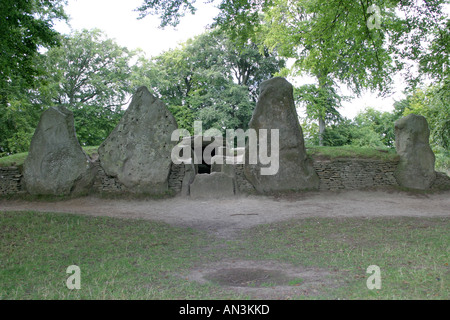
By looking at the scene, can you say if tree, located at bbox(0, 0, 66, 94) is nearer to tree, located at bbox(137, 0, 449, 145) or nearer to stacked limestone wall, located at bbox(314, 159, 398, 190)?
tree, located at bbox(137, 0, 449, 145)

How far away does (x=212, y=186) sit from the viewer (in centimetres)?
1478

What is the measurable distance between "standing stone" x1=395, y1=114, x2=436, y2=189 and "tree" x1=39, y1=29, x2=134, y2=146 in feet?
67.2

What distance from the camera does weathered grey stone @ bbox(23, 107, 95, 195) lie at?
14.3 metres

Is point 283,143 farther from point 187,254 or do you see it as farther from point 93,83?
point 93,83

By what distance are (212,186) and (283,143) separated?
346cm

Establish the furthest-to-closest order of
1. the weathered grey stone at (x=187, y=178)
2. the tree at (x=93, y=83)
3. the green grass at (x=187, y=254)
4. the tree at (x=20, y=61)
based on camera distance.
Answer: the tree at (x=93, y=83) < the weathered grey stone at (x=187, y=178) < the tree at (x=20, y=61) < the green grass at (x=187, y=254)

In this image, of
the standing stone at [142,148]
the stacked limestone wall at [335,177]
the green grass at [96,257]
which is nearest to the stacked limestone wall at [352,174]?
Result: the stacked limestone wall at [335,177]

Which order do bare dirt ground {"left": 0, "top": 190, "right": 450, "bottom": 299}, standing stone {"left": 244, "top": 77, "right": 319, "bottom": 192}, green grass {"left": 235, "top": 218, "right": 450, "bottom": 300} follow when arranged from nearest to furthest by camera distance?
1. green grass {"left": 235, "top": 218, "right": 450, "bottom": 300}
2. bare dirt ground {"left": 0, "top": 190, "right": 450, "bottom": 299}
3. standing stone {"left": 244, "top": 77, "right": 319, "bottom": 192}

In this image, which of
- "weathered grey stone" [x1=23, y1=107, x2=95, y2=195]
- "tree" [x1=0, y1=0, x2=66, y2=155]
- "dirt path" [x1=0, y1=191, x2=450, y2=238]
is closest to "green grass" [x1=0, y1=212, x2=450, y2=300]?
"dirt path" [x1=0, y1=191, x2=450, y2=238]

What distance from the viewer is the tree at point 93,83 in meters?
27.8

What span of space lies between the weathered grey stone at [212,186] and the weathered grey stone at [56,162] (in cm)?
424

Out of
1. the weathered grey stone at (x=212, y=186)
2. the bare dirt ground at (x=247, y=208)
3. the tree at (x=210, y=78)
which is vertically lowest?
the bare dirt ground at (x=247, y=208)

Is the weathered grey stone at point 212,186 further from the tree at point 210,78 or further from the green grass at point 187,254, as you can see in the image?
the tree at point 210,78

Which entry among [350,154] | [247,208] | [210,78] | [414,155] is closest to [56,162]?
[247,208]
